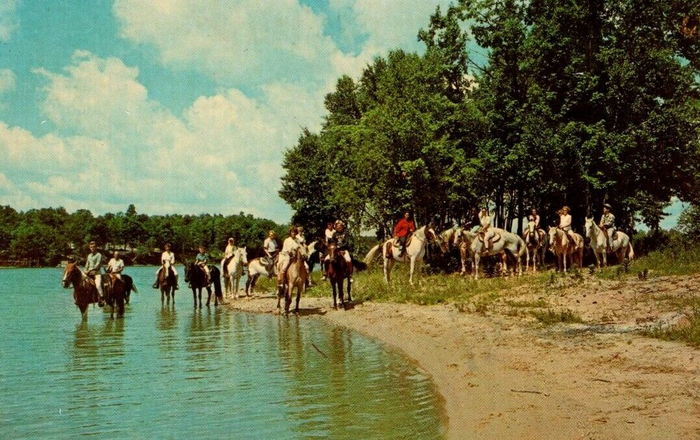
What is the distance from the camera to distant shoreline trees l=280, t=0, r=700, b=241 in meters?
28.6

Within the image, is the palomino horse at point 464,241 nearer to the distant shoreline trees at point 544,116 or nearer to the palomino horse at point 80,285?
the distant shoreline trees at point 544,116

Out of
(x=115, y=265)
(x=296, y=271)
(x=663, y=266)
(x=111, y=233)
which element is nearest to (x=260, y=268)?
(x=115, y=265)

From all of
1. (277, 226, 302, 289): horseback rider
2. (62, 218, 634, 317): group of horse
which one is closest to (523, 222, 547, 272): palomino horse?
(62, 218, 634, 317): group of horse

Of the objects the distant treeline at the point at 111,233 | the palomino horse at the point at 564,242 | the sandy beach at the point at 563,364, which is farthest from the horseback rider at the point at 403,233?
the distant treeline at the point at 111,233

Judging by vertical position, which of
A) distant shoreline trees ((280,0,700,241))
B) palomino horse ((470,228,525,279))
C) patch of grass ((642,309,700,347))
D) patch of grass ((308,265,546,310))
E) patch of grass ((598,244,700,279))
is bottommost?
patch of grass ((642,309,700,347))

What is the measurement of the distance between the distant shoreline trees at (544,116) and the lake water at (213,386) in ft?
54.9

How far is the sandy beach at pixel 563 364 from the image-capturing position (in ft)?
21.9

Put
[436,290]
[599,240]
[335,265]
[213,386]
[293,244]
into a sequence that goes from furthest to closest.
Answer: [599,240] < [436,290] < [293,244] < [335,265] < [213,386]

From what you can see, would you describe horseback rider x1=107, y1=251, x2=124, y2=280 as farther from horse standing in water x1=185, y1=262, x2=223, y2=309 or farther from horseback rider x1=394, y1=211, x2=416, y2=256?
horseback rider x1=394, y1=211, x2=416, y2=256

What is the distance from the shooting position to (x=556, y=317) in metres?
13.0

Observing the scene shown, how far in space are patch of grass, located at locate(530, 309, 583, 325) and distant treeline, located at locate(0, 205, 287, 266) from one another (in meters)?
118

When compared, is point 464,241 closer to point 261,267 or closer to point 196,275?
point 261,267

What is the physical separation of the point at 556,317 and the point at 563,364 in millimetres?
3795

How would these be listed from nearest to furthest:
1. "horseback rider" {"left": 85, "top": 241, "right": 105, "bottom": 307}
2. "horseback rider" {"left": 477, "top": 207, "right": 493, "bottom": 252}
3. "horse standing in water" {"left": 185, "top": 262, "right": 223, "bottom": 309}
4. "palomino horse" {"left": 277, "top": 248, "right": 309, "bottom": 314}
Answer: "palomino horse" {"left": 277, "top": 248, "right": 309, "bottom": 314}, "horseback rider" {"left": 85, "top": 241, "right": 105, "bottom": 307}, "horse standing in water" {"left": 185, "top": 262, "right": 223, "bottom": 309}, "horseback rider" {"left": 477, "top": 207, "right": 493, "bottom": 252}
